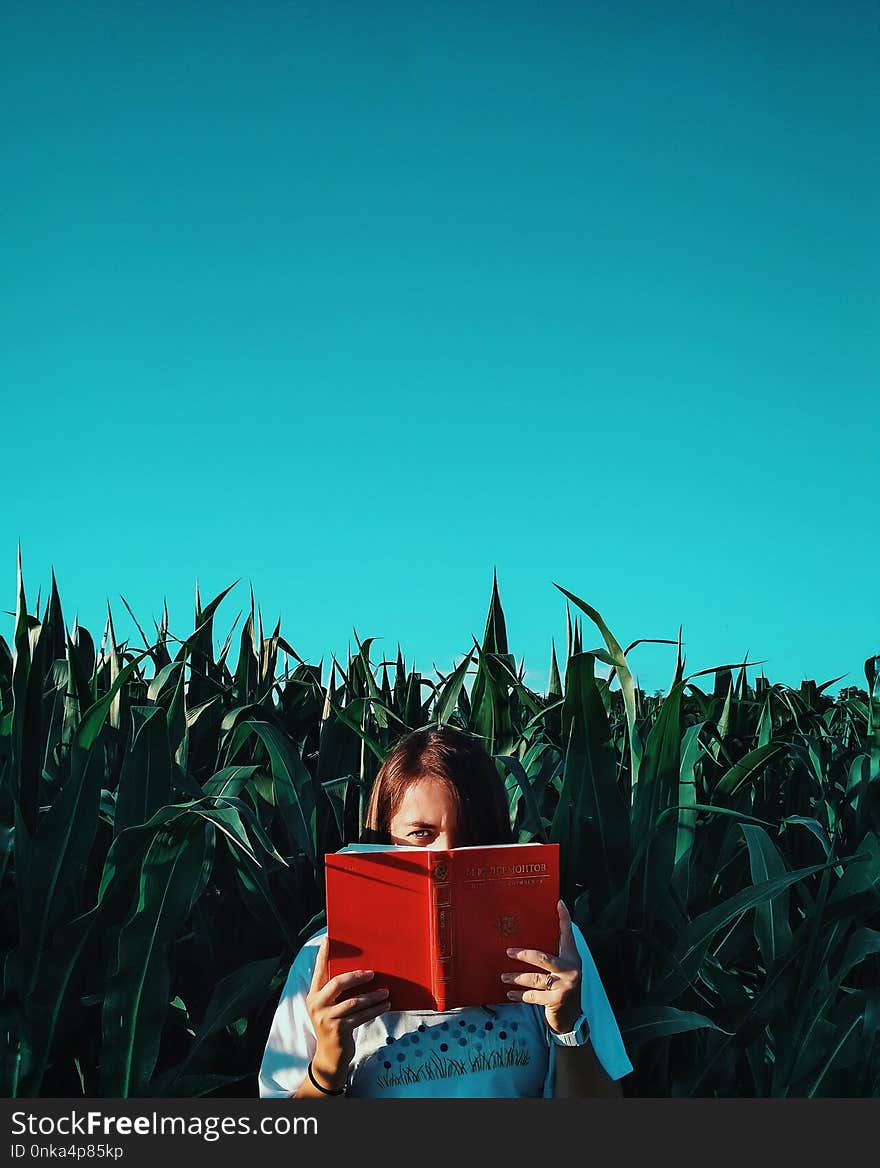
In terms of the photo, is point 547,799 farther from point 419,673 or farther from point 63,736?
point 63,736

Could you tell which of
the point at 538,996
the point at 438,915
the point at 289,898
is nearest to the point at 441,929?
the point at 438,915

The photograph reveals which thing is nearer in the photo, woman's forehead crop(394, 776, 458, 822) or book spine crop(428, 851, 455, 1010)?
book spine crop(428, 851, 455, 1010)

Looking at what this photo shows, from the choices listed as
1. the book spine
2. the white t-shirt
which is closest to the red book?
the book spine

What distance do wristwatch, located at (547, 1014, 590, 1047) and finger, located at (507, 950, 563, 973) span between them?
8 cm

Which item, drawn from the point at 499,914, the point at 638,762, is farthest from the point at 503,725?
the point at 499,914

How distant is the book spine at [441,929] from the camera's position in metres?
0.88

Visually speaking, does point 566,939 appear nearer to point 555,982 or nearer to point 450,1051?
point 555,982

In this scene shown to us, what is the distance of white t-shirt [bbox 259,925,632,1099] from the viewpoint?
999 mm

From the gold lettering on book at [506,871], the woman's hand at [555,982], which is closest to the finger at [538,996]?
the woman's hand at [555,982]

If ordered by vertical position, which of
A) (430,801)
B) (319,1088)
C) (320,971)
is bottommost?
(319,1088)

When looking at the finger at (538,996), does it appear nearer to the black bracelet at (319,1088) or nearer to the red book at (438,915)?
the red book at (438,915)

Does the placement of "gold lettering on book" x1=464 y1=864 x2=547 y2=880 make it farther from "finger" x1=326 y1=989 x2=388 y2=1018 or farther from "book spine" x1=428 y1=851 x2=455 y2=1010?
"finger" x1=326 y1=989 x2=388 y2=1018

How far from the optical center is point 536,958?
920 millimetres

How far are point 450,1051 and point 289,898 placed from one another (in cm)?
28
